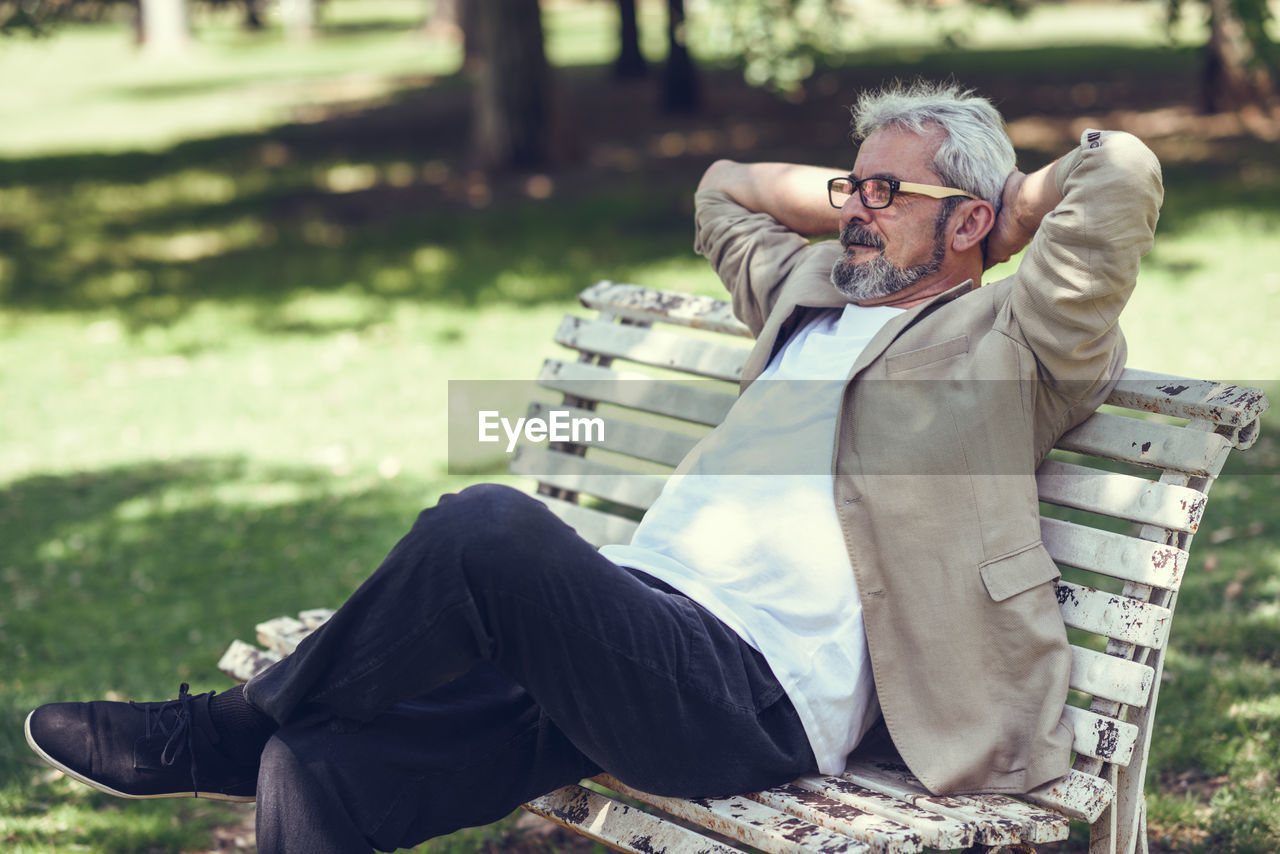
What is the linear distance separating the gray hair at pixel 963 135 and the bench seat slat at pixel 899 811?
1.42m

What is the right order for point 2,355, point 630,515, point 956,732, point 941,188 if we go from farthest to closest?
point 2,355 < point 630,515 < point 941,188 < point 956,732

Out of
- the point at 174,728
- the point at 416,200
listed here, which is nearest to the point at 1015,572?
the point at 174,728

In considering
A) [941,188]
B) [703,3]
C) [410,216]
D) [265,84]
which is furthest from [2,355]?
[265,84]

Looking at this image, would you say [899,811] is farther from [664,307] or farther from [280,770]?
[664,307]

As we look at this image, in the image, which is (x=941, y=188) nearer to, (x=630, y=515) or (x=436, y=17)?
(x=630, y=515)

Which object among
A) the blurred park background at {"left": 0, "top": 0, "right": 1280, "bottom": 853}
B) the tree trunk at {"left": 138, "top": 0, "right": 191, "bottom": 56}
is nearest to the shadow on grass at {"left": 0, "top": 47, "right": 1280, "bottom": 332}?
the blurred park background at {"left": 0, "top": 0, "right": 1280, "bottom": 853}

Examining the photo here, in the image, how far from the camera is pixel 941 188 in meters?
3.12

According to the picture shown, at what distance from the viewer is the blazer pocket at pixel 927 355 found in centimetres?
291

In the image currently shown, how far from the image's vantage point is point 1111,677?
2770mm

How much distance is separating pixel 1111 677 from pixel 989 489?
0.47 meters

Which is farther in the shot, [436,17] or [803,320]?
[436,17]

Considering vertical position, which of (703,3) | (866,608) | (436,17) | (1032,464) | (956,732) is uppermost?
(436,17)

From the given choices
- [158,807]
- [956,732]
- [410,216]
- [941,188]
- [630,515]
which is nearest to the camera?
[956,732]

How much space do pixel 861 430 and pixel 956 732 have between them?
669 mm
